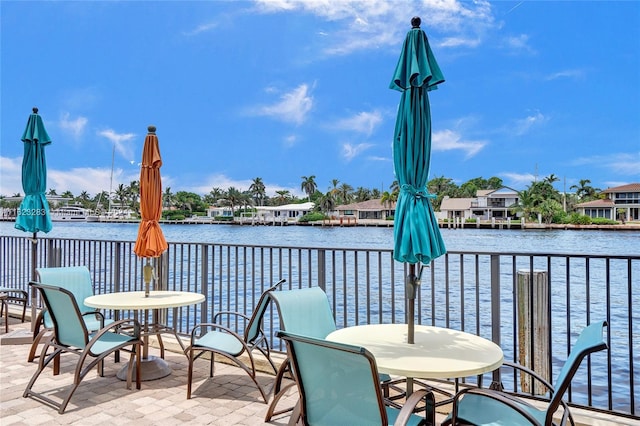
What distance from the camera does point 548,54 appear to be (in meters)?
79.1

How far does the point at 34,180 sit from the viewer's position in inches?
239

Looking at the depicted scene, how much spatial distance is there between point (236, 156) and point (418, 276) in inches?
3975

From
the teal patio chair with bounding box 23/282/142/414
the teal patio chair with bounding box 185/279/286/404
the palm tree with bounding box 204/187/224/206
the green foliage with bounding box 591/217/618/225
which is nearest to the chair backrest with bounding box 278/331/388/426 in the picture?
the teal patio chair with bounding box 185/279/286/404

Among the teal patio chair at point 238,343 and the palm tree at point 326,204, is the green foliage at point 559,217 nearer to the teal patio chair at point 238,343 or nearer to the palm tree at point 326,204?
the palm tree at point 326,204

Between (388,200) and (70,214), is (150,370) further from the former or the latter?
(70,214)

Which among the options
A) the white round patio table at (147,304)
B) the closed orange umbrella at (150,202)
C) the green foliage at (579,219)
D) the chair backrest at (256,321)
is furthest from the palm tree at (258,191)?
the chair backrest at (256,321)

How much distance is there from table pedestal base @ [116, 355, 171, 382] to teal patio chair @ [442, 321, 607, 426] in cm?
277

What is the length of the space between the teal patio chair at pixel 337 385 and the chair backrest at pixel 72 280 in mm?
3376

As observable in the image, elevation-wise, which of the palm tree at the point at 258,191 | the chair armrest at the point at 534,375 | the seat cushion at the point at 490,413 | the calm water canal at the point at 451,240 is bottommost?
the calm water canal at the point at 451,240

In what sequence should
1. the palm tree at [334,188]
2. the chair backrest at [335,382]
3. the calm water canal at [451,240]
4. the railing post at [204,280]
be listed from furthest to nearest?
the palm tree at [334,188], the calm water canal at [451,240], the railing post at [204,280], the chair backrest at [335,382]

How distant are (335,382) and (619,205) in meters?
73.0

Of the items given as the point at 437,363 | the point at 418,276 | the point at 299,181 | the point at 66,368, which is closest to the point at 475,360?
the point at 437,363

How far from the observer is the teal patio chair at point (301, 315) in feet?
10.8

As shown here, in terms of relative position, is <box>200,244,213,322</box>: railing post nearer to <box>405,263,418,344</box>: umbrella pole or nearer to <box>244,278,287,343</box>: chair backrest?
<box>244,278,287,343</box>: chair backrest
